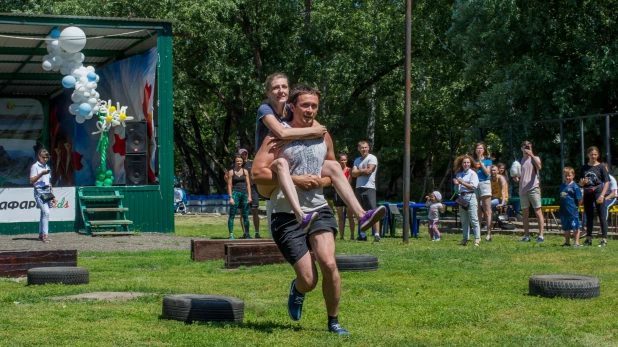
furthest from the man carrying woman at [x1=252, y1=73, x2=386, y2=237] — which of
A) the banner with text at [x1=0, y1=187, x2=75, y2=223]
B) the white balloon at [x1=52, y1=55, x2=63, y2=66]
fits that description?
the white balloon at [x1=52, y1=55, x2=63, y2=66]

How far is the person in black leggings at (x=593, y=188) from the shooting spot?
1559 cm

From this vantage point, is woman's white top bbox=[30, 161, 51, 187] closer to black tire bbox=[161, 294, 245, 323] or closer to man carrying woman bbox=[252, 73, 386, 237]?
black tire bbox=[161, 294, 245, 323]

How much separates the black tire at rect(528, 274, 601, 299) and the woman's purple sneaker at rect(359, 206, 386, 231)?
2829 millimetres

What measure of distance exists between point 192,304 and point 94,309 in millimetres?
1234

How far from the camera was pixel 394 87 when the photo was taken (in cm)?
3800

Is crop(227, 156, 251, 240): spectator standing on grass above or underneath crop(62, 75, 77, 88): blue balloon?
underneath

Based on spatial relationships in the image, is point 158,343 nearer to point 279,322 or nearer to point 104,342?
point 104,342

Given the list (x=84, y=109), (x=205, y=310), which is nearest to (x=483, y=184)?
(x=205, y=310)

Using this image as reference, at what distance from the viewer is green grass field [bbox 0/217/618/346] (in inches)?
258

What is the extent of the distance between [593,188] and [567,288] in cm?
746

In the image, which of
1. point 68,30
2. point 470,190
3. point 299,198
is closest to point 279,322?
point 299,198

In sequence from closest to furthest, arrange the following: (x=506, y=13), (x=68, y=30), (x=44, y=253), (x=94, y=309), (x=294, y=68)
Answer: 1. (x=94, y=309)
2. (x=44, y=253)
3. (x=68, y=30)
4. (x=506, y=13)
5. (x=294, y=68)

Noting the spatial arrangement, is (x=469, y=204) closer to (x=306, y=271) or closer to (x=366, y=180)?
(x=366, y=180)

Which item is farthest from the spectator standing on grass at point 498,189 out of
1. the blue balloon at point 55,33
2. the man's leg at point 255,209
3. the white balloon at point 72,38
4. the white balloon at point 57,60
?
the white balloon at point 57,60
